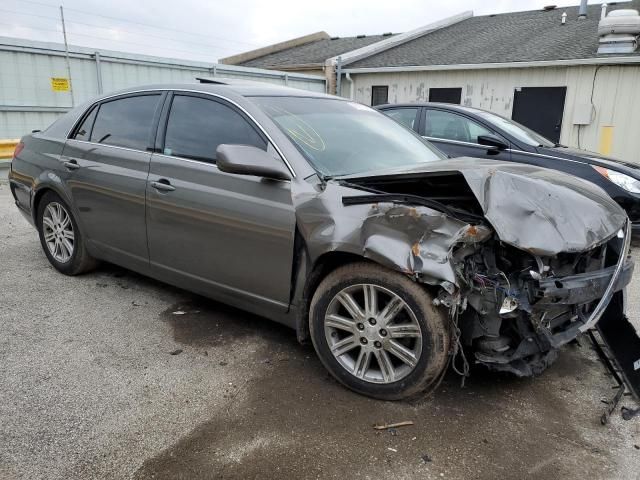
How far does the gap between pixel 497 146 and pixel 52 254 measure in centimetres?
504

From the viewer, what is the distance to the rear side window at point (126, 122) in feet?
12.0

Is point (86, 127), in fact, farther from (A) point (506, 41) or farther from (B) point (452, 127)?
(A) point (506, 41)

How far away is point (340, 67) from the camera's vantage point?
16.2 metres

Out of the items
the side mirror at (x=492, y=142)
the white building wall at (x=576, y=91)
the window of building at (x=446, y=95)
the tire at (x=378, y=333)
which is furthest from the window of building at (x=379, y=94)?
the tire at (x=378, y=333)

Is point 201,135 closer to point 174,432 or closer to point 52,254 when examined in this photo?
point 174,432

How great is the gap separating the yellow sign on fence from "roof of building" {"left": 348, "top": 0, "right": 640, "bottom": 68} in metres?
9.20

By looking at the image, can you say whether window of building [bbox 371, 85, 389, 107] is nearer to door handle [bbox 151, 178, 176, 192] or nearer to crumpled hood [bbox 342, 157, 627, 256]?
door handle [bbox 151, 178, 176, 192]

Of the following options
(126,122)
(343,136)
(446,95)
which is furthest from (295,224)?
(446,95)

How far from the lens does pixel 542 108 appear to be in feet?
42.0

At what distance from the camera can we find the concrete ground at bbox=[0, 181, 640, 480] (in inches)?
86.5

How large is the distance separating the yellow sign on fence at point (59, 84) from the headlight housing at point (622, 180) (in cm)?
1011

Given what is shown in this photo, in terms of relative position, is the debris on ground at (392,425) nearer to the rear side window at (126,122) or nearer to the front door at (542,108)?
the rear side window at (126,122)

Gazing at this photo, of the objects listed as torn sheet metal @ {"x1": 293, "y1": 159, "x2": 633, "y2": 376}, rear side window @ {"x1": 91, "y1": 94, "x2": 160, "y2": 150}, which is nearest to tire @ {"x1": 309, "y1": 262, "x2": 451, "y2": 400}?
torn sheet metal @ {"x1": 293, "y1": 159, "x2": 633, "y2": 376}

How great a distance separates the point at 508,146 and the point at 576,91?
25.6 ft
